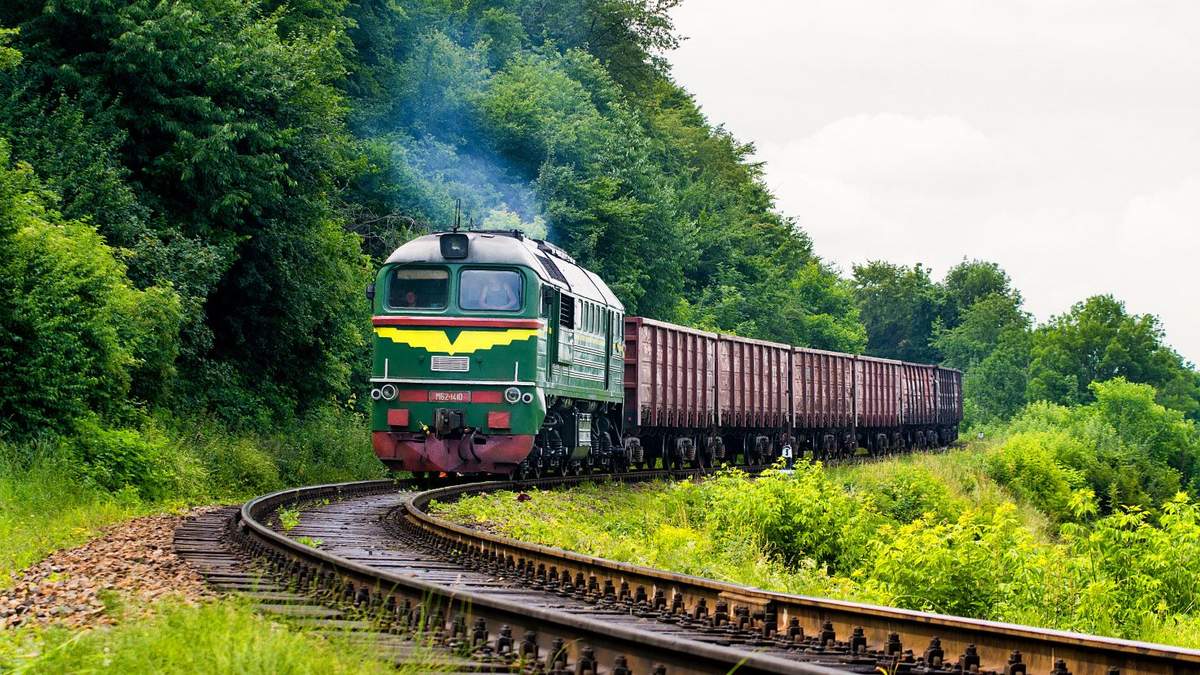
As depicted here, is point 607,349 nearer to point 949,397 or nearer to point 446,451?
point 446,451

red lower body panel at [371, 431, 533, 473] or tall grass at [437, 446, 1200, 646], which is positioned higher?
red lower body panel at [371, 431, 533, 473]

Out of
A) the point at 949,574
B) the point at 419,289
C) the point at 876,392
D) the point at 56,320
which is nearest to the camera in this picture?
the point at 949,574

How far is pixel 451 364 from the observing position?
758 inches

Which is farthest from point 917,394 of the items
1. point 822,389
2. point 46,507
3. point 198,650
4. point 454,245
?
point 198,650

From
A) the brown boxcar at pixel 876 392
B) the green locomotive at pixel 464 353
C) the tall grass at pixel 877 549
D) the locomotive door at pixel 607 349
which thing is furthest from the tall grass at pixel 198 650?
the brown boxcar at pixel 876 392

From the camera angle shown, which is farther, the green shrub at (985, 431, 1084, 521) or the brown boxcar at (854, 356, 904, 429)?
the brown boxcar at (854, 356, 904, 429)

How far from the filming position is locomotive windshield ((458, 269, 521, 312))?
1922 cm

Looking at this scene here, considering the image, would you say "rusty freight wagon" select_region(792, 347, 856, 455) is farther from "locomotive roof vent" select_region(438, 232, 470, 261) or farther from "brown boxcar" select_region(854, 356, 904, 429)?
"locomotive roof vent" select_region(438, 232, 470, 261)

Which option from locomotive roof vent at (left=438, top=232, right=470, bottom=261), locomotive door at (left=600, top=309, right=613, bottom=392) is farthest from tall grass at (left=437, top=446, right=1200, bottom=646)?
locomotive roof vent at (left=438, top=232, right=470, bottom=261)

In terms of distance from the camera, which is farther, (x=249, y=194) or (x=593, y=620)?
(x=249, y=194)

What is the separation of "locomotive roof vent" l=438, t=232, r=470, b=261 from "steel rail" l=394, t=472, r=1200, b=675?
9.12 metres

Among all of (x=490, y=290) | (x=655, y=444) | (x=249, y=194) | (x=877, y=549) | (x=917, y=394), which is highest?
(x=249, y=194)

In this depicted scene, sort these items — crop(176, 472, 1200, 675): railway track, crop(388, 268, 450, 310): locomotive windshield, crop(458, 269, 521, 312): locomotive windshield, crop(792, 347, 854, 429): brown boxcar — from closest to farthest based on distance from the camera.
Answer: crop(176, 472, 1200, 675): railway track < crop(458, 269, 521, 312): locomotive windshield < crop(388, 268, 450, 310): locomotive windshield < crop(792, 347, 854, 429): brown boxcar

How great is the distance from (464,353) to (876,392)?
26.4m
